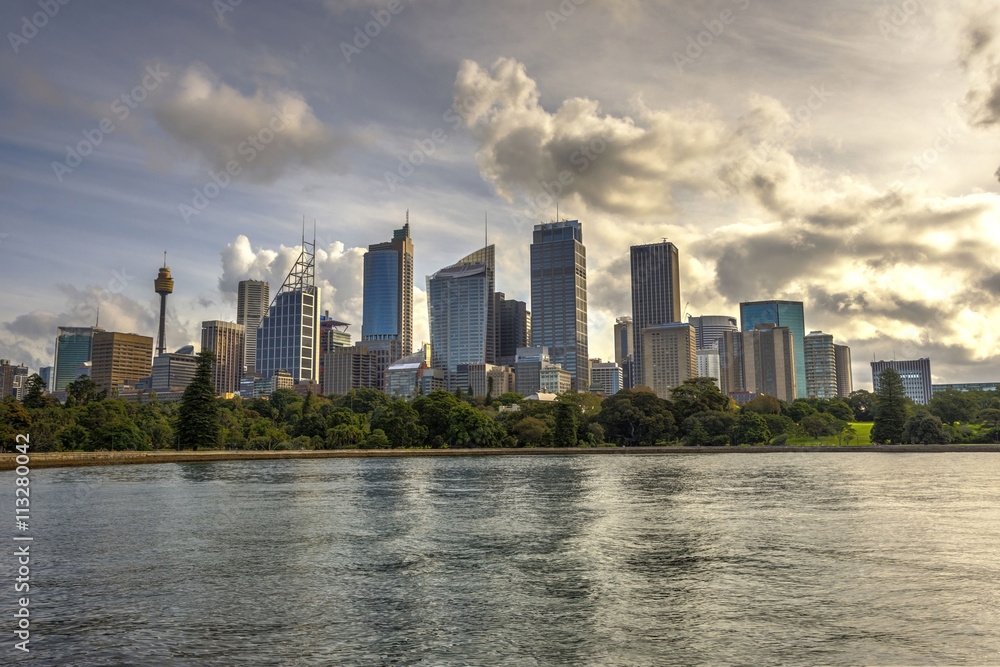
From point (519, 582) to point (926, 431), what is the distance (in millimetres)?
163260

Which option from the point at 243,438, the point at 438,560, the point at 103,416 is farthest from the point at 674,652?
the point at 243,438

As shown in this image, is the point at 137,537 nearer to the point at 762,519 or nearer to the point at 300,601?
the point at 300,601

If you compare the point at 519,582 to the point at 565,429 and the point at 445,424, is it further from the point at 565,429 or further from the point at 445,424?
the point at 565,429

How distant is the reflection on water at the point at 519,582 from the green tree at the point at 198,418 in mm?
85659

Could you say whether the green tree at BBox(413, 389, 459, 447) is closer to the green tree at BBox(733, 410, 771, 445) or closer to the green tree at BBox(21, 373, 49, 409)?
the green tree at BBox(733, 410, 771, 445)

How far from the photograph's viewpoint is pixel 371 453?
5630 inches

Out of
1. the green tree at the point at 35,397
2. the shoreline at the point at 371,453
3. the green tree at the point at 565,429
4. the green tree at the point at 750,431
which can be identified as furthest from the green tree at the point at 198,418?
the green tree at the point at 750,431

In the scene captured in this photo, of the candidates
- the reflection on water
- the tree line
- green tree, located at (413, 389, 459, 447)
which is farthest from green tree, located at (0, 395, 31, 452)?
green tree, located at (413, 389, 459, 447)

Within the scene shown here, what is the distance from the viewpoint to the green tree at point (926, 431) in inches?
6191

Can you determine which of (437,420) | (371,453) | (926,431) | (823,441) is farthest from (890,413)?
(371,453)

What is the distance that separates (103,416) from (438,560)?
112 metres

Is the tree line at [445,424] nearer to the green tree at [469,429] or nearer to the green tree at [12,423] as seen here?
the green tree at [469,429]

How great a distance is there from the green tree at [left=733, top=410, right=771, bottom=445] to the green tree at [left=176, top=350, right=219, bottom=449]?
118m

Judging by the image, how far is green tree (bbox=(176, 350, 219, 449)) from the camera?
5207 inches
